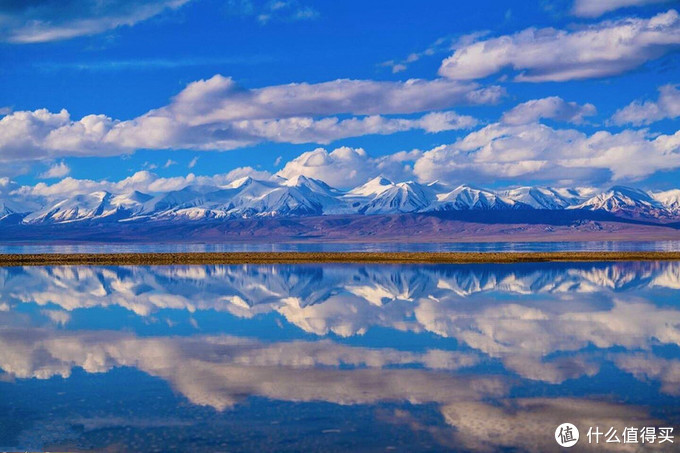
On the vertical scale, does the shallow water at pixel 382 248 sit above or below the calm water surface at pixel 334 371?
above

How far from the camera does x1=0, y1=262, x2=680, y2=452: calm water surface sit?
13930 millimetres

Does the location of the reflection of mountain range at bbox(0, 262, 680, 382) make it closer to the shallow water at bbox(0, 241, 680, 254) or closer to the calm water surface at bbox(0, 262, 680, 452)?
the calm water surface at bbox(0, 262, 680, 452)

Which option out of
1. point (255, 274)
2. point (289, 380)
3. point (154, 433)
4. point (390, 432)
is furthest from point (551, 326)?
point (255, 274)

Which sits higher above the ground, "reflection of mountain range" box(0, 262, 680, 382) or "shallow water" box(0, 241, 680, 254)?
"shallow water" box(0, 241, 680, 254)

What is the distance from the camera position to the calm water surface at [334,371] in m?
13.9

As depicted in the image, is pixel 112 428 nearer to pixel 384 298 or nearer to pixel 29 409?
pixel 29 409

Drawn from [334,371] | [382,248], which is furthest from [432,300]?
[382,248]

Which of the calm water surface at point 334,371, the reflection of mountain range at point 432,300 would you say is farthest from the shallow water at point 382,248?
the calm water surface at point 334,371

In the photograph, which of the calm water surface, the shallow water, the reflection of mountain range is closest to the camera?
the calm water surface

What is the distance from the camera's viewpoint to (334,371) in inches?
745

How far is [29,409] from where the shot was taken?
1558 centimetres

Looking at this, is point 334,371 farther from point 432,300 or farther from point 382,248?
point 382,248

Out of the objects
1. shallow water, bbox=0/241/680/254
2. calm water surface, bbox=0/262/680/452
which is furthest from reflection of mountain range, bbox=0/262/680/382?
shallow water, bbox=0/241/680/254

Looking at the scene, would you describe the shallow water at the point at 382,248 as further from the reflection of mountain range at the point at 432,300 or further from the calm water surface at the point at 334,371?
the calm water surface at the point at 334,371
